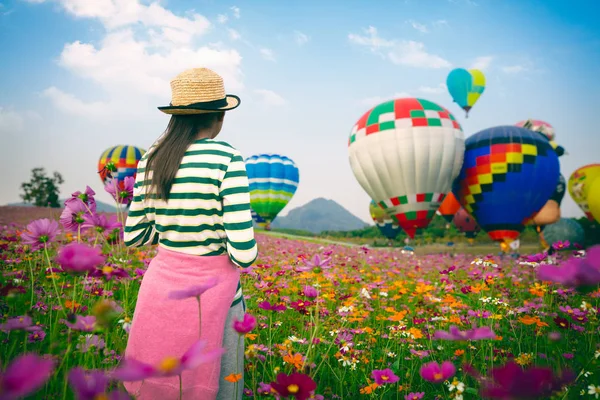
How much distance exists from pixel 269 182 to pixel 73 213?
20752 millimetres

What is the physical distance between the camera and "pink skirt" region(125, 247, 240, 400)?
144cm

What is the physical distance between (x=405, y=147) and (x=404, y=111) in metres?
1.16

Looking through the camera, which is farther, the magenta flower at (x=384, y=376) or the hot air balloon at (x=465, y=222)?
the hot air balloon at (x=465, y=222)

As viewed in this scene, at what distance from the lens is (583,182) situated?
661 inches

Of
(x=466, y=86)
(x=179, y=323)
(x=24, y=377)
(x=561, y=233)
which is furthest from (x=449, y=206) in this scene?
(x=24, y=377)

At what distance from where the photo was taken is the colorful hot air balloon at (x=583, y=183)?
16.3m

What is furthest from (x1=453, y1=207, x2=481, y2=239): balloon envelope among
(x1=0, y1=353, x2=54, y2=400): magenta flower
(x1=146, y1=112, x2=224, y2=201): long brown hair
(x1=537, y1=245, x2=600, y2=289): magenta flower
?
(x1=0, y1=353, x2=54, y2=400): magenta flower

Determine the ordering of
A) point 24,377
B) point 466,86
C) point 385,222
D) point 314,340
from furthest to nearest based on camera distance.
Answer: point 385,222
point 466,86
point 314,340
point 24,377

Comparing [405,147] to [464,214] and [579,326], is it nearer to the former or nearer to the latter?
[579,326]

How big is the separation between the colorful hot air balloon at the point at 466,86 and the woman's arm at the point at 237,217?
1831 cm

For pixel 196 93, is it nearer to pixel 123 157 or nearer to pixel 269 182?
pixel 123 157

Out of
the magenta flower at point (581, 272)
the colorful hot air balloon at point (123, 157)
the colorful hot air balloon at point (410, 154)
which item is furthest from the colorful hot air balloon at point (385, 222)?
the magenta flower at point (581, 272)

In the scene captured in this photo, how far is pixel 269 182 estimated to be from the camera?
2245 cm

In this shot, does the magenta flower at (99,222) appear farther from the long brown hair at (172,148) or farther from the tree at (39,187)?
the tree at (39,187)
